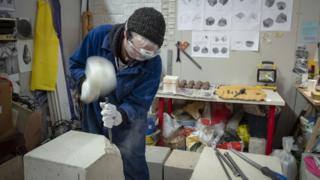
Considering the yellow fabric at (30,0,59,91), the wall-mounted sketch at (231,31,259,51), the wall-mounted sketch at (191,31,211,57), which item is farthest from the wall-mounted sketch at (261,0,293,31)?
the yellow fabric at (30,0,59,91)

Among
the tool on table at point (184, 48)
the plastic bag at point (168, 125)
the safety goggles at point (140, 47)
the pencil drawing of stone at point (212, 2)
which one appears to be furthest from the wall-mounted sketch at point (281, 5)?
the safety goggles at point (140, 47)

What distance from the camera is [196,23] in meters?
3.17

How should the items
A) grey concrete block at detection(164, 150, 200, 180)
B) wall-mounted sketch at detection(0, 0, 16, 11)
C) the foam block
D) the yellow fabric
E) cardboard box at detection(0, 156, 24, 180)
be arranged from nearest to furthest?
the foam block, cardboard box at detection(0, 156, 24, 180), grey concrete block at detection(164, 150, 200, 180), wall-mounted sketch at detection(0, 0, 16, 11), the yellow fabric

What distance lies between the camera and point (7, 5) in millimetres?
2475

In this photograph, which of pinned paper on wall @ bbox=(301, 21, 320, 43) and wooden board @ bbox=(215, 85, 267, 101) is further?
pinned paper on wall @ bbox=(301, 21, 320, 43)

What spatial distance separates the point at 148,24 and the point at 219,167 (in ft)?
2.95

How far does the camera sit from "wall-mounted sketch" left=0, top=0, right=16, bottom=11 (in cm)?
242

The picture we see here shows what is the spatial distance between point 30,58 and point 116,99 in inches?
65.3

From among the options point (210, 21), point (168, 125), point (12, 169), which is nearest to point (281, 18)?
point (210, 21)

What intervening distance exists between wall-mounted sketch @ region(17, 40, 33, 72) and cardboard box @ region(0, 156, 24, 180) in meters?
0.95

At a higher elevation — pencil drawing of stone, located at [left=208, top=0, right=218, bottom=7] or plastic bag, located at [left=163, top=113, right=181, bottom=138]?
pencil drawing of stone, located at [left=208, top=0, right=218, bottom=7]

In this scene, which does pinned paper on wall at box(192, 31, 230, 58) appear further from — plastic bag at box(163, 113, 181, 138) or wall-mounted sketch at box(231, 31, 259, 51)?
plastic bag at box(163, 113, 181, 138)

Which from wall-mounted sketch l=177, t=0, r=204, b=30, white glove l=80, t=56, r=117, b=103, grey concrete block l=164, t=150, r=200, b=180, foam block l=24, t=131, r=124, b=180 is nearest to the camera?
foam block l=24, t=131, r=124, b=180

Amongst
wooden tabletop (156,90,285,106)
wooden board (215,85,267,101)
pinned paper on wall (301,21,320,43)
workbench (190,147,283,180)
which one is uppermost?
pinned paper on wall (301,21,320,43)
